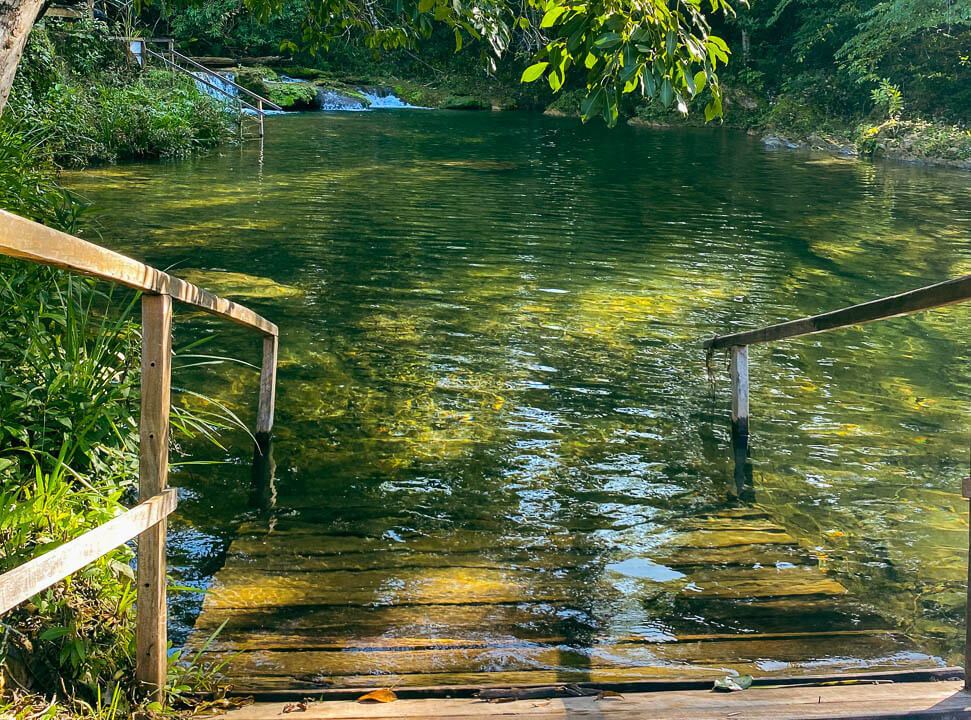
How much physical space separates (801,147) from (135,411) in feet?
90.0

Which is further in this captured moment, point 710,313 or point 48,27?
point 48,27

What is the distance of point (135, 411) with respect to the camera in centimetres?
466

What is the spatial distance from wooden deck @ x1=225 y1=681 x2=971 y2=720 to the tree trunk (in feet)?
7.82

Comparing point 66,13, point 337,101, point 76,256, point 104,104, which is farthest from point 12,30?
point 337,101

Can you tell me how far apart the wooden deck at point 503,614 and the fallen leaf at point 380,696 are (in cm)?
11

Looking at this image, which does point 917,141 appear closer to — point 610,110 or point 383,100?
point 383,100

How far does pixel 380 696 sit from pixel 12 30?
261 cm

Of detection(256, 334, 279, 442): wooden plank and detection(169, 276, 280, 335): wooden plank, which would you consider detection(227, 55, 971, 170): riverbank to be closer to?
detection(256, 334, 279, 442): wooden plank

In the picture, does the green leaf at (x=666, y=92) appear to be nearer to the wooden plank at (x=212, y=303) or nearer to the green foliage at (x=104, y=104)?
the wooden plank at (x=212, y=303)

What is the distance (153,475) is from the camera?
116 inches

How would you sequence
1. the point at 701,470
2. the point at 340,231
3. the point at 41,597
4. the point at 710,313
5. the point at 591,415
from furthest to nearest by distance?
the point at 340,231, the point at 710,313, the point at 591,415, the point at 701,470, the point at 41,597

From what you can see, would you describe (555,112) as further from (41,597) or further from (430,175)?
(41,597)

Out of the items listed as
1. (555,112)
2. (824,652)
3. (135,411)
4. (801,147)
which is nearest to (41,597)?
(135,411)

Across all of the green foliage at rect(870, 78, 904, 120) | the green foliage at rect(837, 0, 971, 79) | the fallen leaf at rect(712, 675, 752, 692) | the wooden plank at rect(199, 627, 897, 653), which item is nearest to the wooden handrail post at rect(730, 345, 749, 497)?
the wooden plank at rect(199, 627, 897, 653)
